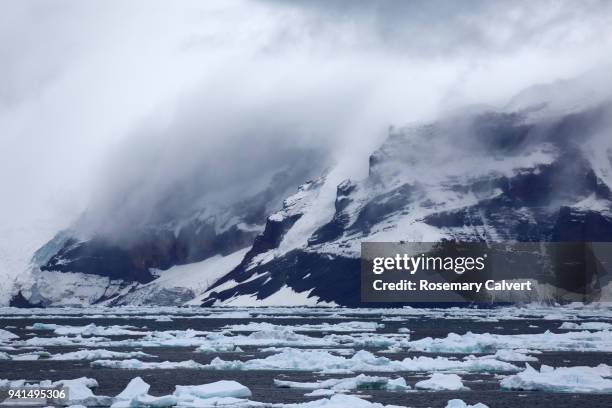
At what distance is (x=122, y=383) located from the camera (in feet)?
289

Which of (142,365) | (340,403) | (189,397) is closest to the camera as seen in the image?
(340,403)

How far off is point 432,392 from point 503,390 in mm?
5268

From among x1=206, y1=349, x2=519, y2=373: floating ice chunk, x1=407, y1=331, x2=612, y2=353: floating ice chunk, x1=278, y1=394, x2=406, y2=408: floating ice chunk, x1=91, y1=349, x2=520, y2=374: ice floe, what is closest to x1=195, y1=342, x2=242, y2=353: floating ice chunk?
x1=91, y1=349, x2=520, y2=374: ice floe

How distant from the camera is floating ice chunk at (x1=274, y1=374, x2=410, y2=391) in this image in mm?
79750

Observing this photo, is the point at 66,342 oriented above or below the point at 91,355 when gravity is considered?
above

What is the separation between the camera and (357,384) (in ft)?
268

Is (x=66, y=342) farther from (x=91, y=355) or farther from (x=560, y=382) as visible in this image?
(x=560, y=382)

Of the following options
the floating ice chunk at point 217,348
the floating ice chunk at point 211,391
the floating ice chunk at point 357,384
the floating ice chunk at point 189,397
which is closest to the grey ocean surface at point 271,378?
the floating ice chunk at point 357,384

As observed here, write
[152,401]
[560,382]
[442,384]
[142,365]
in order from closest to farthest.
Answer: [152,401] → [560,382] → [442,384] → [142,365]

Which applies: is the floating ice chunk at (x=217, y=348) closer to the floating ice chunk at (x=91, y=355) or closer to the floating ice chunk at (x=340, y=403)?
the floating ice chunk at (x=91, y=355)

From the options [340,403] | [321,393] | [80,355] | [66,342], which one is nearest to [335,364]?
[321,393]

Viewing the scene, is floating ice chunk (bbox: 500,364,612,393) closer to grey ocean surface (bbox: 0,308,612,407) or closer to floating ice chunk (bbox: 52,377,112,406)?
grey ocean surface (bbox: 0,308,612,407)

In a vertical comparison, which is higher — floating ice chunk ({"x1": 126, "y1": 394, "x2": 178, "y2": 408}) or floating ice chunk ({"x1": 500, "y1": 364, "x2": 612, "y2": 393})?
floating ice chunk ({"x1": 500, "y1": 364, "x2": 612, "y2": 393})

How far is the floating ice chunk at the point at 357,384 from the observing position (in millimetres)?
79750
